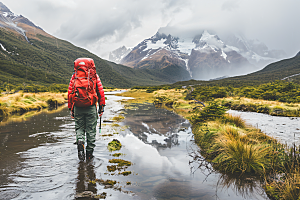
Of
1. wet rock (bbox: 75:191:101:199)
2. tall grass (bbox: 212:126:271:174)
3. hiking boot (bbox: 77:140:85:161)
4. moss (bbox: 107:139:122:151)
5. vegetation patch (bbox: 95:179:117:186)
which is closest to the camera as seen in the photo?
wet rock (bbox: 75:191:101:199)

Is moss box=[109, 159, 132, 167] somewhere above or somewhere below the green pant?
below

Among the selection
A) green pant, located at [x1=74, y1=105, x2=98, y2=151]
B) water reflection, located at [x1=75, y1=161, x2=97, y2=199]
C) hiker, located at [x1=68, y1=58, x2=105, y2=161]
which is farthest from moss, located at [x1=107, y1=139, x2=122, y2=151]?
water reflection, located at [x1=75, y1=161, x2=97, y2=199]

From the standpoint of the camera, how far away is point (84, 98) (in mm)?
4957

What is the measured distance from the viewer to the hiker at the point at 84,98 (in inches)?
195

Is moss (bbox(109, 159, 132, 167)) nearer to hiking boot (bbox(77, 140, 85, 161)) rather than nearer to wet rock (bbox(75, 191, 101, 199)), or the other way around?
hiking boot (bbox(77, 140, 85, 161))

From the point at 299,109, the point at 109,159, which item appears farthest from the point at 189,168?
the point at 299,109

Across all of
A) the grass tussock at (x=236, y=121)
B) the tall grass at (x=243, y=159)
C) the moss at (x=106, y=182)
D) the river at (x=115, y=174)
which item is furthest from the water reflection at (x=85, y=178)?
the grass tussock at (x=236, y=121)

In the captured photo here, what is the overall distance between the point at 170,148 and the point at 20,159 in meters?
4.81

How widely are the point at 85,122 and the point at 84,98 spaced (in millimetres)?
850

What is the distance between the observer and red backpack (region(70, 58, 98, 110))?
4.93 m

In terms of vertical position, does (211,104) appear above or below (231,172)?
above

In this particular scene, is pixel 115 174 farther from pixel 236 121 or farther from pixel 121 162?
pixel 236 121

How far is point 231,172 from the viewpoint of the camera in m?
4.75

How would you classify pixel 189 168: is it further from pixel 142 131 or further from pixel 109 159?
pixel 142 131
